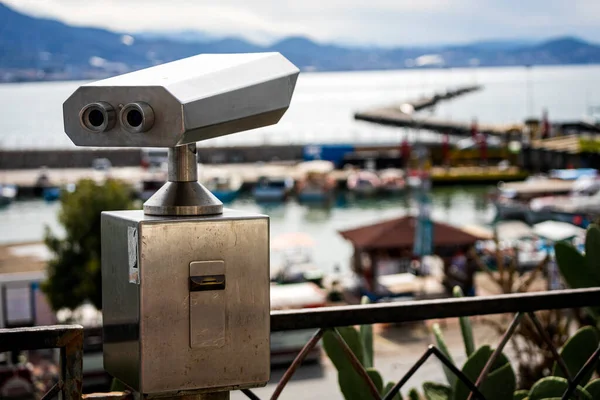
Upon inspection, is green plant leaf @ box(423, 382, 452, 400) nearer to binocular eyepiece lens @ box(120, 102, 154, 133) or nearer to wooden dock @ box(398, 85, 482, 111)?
binocular eyepiece lens @ box(120, 102, 154, 133)

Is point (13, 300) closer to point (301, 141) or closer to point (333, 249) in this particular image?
point (333, 249)

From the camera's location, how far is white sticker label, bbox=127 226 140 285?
1.48m

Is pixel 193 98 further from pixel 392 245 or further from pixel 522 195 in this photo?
pixel 522 195

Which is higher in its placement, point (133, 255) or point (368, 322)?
point (133, 255)

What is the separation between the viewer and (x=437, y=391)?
249 cm

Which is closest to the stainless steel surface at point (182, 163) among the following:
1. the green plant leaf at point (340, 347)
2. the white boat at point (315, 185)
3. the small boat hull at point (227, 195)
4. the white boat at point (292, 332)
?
the green plant leaf at point (340, 347)

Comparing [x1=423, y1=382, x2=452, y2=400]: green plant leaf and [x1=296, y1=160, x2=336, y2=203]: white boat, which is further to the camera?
[x1=296, y1=160, x2=336, y2=203]: white boat

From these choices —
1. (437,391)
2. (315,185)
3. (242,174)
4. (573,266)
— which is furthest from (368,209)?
(437,391)

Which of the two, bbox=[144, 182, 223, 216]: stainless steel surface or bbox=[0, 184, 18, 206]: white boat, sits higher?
bbox=[144, 182, 223, 216]: stainless steel surface

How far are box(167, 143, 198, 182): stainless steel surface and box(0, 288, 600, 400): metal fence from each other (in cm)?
31

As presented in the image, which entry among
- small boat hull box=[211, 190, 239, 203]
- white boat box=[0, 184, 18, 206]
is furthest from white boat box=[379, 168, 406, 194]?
white boat box=[0, 184, 18, 206]

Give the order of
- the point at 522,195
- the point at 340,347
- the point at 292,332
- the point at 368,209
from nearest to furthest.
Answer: the point at 340,347
the point at 292,332
the point at 522,195
the point at 368,209

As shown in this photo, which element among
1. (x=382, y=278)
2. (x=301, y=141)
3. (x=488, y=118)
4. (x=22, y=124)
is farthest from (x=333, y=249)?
(x=488, y=118)

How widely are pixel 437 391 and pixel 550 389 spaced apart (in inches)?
12.9
